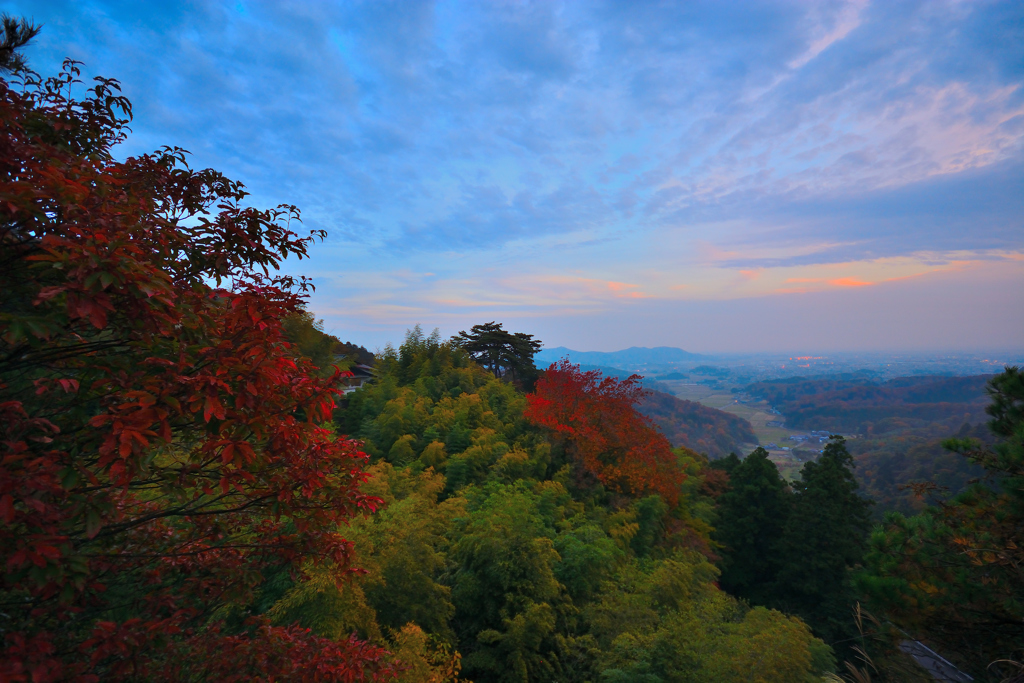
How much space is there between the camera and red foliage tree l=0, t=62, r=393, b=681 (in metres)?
1.53

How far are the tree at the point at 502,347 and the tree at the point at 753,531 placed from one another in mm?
10675

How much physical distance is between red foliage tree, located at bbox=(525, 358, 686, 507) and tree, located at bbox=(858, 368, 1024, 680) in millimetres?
6745

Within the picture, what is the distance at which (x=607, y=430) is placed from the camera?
13508mm

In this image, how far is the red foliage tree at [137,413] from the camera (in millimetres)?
1533

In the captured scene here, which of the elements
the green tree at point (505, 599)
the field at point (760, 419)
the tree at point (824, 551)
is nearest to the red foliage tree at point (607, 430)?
the tree at point (824, 551)

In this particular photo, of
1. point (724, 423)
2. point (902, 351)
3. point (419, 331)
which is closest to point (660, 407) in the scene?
point (724, 423)

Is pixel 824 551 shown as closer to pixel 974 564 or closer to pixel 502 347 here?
pixel 974 564

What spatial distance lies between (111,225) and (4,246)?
1.66ft

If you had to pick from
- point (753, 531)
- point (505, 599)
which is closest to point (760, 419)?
point (753, 531)

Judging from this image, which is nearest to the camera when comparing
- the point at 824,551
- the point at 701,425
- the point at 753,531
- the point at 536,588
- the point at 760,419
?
the point at 536,588

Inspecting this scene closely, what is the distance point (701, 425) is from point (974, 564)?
57150mm

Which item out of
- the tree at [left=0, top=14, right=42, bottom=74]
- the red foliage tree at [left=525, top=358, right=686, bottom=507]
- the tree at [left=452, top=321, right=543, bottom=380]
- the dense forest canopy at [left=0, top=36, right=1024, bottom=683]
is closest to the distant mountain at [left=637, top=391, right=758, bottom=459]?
the tree at [left=452, top=321, right=543, bottom=380]

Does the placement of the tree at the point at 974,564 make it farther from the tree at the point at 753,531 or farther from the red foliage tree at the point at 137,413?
the tree at the point at 753,531

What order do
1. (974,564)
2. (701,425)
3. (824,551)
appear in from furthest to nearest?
(701,425) → (824,551) → (974,564)
